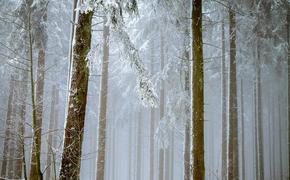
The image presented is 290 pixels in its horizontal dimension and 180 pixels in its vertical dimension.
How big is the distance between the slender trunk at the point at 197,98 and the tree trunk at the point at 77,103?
260cm

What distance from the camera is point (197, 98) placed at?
7219mm

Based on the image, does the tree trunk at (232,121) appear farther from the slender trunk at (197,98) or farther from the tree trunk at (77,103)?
the tree trunk at (77,103)

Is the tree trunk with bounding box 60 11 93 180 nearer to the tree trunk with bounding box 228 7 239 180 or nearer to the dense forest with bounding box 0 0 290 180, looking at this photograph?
the dense forest with bounding box 0 0 290 180

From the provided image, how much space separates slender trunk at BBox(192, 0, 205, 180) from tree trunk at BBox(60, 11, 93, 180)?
8.53 feet

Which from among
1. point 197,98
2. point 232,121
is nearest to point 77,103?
point 197,98

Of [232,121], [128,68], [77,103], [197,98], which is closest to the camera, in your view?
[77,103]

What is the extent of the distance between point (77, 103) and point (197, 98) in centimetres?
284

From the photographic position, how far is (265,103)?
3023cm

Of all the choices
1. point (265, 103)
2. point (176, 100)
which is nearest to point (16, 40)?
point (176, 100)

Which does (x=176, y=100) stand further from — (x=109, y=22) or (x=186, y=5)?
(x=109, y=22)

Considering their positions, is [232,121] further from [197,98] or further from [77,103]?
[77,103]

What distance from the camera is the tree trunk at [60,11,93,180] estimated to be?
17.3 ft

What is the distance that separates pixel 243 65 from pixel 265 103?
11757mm

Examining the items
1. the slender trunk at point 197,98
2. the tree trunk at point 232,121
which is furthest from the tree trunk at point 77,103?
the tree trunk at point 232,121
